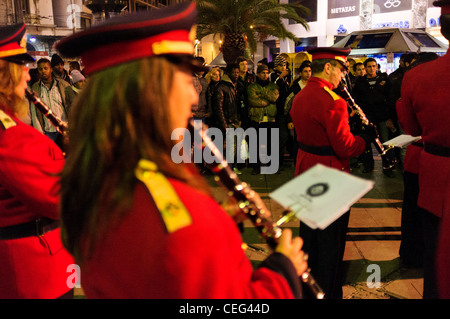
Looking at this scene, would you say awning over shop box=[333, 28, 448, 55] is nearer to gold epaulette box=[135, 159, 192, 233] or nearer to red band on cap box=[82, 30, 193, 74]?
red band on cap box=[82, 30, 193, 74]

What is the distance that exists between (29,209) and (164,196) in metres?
1.25

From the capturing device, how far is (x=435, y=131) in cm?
258

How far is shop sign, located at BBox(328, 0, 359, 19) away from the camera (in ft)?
94.6

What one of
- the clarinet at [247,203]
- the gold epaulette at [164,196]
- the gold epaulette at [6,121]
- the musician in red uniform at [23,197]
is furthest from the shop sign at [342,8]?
the gold epaulette at [164,196]

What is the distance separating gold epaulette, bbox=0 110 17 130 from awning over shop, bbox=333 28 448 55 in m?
15.3

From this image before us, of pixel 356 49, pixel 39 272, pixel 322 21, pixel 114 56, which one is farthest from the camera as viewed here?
pixel 322 21

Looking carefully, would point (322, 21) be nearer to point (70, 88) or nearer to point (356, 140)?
point (70, 88)

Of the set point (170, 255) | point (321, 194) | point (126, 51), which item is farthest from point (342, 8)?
point (170, 255)

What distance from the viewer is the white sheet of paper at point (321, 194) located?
45.6 inches

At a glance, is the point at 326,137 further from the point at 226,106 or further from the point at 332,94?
the point at 226,106

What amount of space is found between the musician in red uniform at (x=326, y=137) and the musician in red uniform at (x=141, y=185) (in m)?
2.11

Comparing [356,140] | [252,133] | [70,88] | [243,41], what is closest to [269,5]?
[243,41]

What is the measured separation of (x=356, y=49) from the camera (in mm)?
16906

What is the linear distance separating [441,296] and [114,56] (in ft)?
7.73
